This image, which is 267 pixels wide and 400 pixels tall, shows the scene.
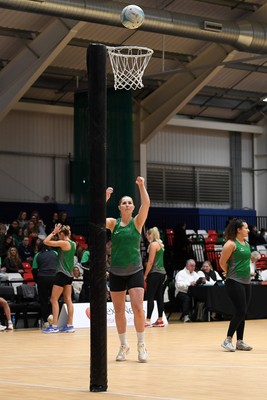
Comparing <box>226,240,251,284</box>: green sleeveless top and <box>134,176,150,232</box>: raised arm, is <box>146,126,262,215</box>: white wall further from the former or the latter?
<box>134,176,150,232</box>: raised arm

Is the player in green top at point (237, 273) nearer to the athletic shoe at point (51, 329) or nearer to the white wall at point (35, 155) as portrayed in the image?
the athletic shoe at point (51, 329)

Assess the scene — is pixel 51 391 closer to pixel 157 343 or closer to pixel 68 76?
pixel 157 343

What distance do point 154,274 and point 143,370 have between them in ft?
30.6

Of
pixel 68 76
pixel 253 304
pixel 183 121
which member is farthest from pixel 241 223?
pixel 183 121

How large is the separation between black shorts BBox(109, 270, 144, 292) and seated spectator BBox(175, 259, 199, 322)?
38.6 ft

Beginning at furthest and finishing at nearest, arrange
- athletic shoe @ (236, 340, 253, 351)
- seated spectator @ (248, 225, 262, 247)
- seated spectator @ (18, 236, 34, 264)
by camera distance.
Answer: seated spectator @ (248, 225, 262, 247), seated spectator @ (18, 236, 34, 264), athletic shoe @ (236, 340, 253, 351)

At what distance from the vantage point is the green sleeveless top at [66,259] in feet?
57.8

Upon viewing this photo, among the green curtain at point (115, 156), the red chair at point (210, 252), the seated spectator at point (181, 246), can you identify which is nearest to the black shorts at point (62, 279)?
the green curtain at point (115, 156)

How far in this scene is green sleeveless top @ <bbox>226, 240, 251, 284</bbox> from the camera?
1254cm

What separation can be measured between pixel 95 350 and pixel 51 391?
23.0 inches

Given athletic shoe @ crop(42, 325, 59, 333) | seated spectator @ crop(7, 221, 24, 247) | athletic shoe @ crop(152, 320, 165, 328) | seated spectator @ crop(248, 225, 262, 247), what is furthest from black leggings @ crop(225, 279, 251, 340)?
seated spectator @ crop(248, 225, 262, 247)

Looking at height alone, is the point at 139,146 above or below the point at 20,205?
above

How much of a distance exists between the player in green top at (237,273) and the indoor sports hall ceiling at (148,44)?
35.2 ft

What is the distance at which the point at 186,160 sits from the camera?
1443 inches
